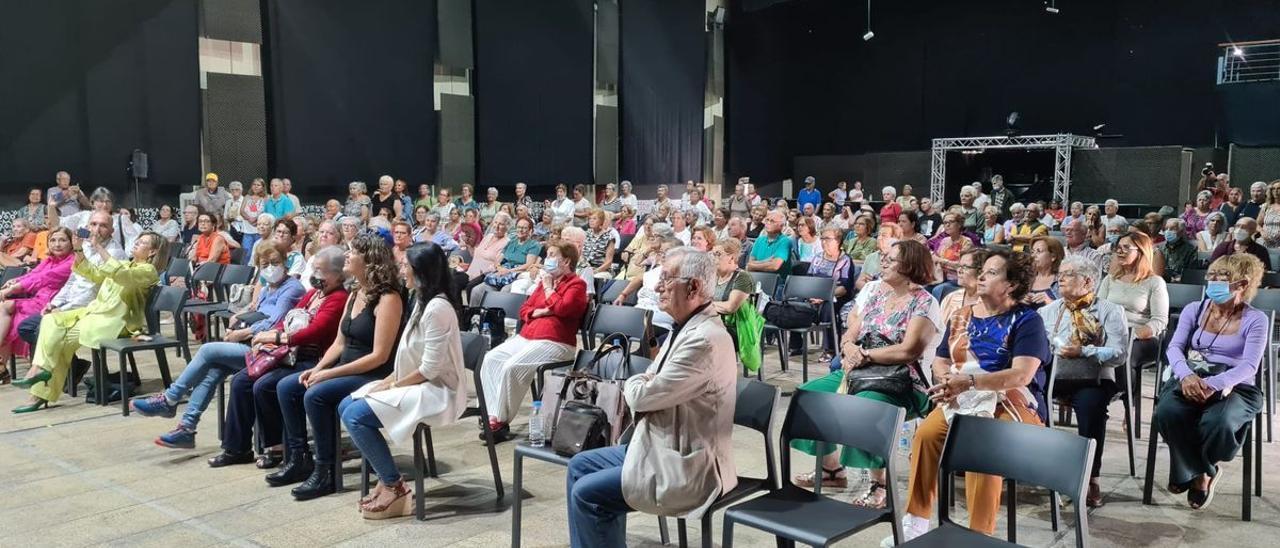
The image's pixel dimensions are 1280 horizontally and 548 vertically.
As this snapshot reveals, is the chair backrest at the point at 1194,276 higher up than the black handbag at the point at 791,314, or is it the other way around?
the chair backrest at the point at 1194,276

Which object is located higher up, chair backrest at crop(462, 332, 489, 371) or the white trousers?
chair backrest at crop(462, 332, 489, 371)

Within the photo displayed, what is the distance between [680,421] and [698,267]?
0.45m

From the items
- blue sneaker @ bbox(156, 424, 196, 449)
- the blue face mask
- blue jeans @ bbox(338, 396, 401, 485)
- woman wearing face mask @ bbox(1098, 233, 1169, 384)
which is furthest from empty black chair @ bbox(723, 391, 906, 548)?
blue sneaker @ bbox(156, 424, 196, 449)

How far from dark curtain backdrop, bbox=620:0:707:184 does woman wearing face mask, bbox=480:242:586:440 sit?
42.9 ft

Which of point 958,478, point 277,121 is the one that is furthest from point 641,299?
point 277,121

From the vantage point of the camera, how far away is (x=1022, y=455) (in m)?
2.67

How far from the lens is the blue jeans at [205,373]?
4.74 meters

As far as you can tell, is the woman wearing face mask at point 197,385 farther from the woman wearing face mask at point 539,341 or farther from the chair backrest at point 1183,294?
the chair backrest at point 1183,294

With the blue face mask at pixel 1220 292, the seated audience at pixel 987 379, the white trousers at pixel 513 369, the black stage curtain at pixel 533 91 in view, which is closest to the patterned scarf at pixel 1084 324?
the blue face mask at pixel 1220 292

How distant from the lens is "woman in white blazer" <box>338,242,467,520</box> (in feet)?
12.3

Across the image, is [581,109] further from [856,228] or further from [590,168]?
[856,228]

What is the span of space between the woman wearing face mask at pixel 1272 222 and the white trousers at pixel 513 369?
22.4ft

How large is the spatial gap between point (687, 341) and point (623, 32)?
51.6 ft

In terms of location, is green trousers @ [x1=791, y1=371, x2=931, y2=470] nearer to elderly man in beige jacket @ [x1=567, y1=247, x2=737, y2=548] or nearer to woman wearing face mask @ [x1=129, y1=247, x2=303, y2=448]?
elderly man in beige jacket @ [x1=567, y1=247, x2=737, y2=548]
